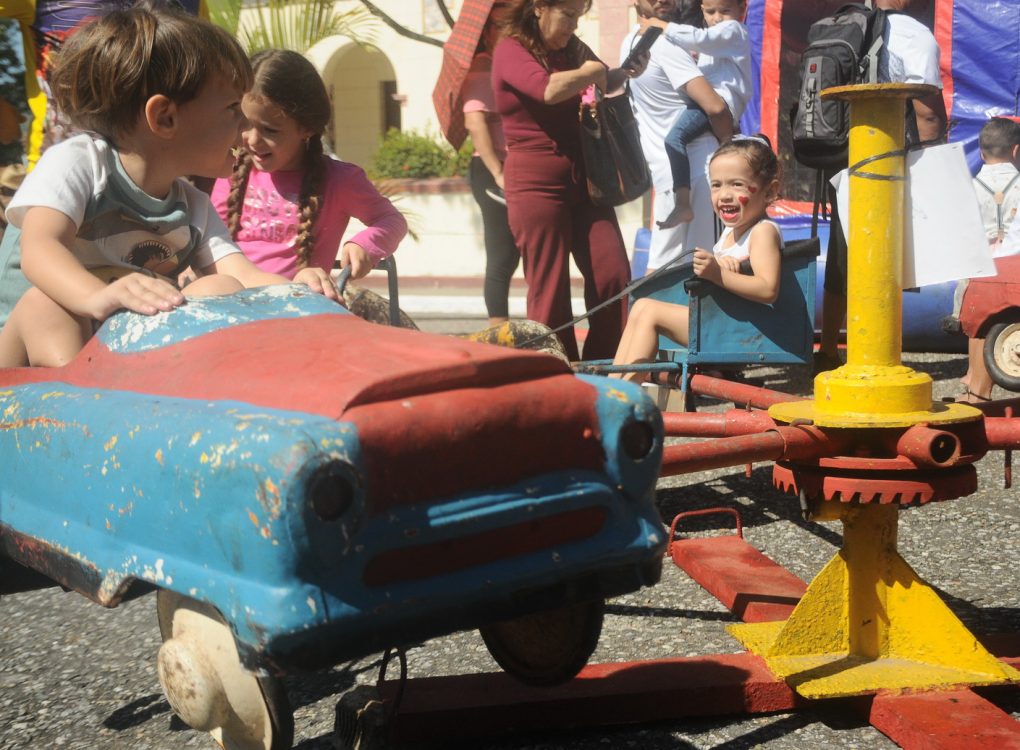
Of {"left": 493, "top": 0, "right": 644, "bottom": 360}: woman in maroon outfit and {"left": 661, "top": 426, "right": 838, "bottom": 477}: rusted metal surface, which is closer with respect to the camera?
{"left": 661, "top": 426, "right": 838, "bottom": 477}: rusted metal surface

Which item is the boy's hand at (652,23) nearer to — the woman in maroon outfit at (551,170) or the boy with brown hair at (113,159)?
the woman in maroon outfit at (551,170)

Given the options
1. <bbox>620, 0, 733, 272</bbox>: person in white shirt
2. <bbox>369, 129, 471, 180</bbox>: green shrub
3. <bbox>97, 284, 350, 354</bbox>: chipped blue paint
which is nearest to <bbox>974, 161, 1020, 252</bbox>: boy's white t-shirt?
<bbox>620, 0, 733, 272</bbox>: person in white shirt

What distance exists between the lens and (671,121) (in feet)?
20.8

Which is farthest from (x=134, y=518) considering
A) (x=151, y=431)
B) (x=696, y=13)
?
(x=696, y=13)

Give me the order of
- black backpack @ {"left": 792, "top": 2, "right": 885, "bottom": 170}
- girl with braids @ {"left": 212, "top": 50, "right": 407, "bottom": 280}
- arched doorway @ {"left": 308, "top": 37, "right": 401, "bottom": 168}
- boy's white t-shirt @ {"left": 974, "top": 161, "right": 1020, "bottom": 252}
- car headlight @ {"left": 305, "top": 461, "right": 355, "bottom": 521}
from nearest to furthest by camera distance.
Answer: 1. car headlight @ {"left": 305, "top": 461, "right": 355, "bottom": 521}
2. girl with braids @ {"left": 212, "top": 50, "right": 407, "bottom": 280}
3. black backpack @ {"left": 792, "top": 2, "right": 885, "bottom": 170}
4. boy's white t-shirt @ {"left": 974, "top": 161, "right": 1020, "bottom": 252}
5. arched doorway @ {"left": 308, "top": 37, "right": 401, "bottom": 168}

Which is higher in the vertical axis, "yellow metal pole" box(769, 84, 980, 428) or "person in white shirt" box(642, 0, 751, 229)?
"person in white shirt" box(642, 0, 751, 229)

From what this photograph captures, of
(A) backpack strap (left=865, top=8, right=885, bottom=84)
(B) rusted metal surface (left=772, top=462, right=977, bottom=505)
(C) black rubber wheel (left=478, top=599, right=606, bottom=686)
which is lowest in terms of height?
(C) black rubber wheel (left=478, top=599, right=606, bottom=686)

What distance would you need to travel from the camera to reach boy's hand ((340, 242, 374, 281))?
290 centimetres

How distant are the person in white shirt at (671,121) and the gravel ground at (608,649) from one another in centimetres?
257

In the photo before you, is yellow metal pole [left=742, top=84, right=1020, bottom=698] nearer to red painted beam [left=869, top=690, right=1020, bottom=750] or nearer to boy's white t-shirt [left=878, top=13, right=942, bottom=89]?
red painted beam [left=869, top=690, right=1020, bottom=750]

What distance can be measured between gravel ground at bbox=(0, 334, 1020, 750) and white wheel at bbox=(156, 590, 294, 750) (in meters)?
0.71

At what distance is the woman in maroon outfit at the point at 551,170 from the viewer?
488 centimetres

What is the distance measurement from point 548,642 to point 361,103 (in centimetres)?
1708

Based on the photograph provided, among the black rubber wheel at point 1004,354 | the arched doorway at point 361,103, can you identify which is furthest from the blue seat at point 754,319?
the arched doorway at point 361,103
